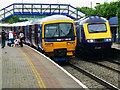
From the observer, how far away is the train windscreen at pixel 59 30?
17438 mm

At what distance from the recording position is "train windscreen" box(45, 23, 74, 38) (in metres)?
17.4

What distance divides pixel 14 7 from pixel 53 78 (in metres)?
34.9

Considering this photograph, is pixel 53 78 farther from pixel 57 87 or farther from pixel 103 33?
pixel 103 33

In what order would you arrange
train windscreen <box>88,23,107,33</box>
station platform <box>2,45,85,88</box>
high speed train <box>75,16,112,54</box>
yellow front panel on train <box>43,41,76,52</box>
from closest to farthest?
station platform <box>2,45,85,88</box> → yellow front panel on train <box>43,41,76,52</box> → high speed train <box>75,16,112,54</box> → train windscreen <box>88,23,107,33</box>

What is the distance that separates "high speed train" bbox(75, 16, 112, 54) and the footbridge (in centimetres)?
2547

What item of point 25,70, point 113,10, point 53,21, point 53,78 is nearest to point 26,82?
point 53,78

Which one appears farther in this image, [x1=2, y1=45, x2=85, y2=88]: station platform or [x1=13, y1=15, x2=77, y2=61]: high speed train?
[x1=13, y1=15, x2=77, y2=61]: high speed train

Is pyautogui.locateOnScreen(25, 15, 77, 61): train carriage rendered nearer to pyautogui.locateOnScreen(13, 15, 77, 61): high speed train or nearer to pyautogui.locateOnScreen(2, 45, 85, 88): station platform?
pyautogui.locateOnScreen(13, 15, 77, 61): high speed train

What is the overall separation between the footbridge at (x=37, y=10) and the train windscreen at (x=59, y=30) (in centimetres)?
2726

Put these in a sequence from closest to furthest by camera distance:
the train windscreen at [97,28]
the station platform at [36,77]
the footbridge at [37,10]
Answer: the station platform at [36,77], the train windscreen at [97,28], the footbridge at [37,10]

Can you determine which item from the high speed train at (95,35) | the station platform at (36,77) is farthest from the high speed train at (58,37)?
the station platform at (36,77)

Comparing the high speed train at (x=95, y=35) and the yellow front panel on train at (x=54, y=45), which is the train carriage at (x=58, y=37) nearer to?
the yellow front panel on train at (x=54, y=45)

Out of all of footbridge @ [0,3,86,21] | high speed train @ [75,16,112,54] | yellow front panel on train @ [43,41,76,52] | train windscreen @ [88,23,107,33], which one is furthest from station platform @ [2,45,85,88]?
footbridge @ [0,3,86,21]

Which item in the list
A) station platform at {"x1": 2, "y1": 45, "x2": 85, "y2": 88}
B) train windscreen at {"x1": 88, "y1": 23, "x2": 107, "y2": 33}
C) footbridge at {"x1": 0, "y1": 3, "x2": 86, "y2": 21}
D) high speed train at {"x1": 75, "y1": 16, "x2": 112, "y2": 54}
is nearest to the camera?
station platform at {"x1": 2, "y1": 45, "x2": 85, "y2": 88}
